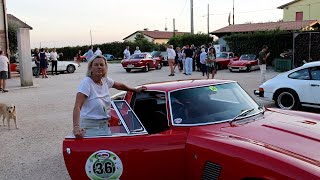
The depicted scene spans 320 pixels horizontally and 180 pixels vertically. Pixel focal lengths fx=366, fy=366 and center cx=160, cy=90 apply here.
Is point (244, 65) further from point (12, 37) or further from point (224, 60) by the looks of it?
point (12, 37)

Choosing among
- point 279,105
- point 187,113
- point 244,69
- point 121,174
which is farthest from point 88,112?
point 244,69

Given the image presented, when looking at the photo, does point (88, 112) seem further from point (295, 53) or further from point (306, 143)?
point (295, 53)

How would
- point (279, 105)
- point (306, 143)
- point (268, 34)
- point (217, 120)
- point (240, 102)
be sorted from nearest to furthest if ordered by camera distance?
point (306, 143), point (217, 120), point (240, 102), point (279, 105), point (268, 34)

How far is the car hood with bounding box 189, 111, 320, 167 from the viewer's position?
3.26 metres

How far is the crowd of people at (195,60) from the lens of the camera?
1723 cm

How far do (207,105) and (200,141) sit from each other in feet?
2.62

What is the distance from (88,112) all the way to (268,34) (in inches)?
1022

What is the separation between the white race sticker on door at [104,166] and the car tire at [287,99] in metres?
7.07

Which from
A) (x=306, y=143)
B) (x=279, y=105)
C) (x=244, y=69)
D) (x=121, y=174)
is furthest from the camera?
(x=244, y=69)

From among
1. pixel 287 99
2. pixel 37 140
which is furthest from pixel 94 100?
pixel 287 99

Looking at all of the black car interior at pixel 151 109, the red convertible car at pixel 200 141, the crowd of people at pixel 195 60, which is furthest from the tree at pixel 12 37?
the red convertible car at pixel 200 141

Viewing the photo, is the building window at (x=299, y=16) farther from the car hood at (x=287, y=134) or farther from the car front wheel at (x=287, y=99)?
the car hood at (x=287, y=134)

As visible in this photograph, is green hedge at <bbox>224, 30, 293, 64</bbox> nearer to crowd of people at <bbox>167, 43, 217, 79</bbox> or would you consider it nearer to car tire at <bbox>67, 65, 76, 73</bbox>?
crowd of people at <bbox>167, 43, 217, 79</bbox>

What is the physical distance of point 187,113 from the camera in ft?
13.9
